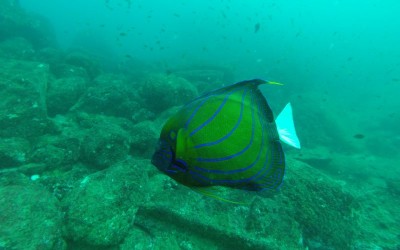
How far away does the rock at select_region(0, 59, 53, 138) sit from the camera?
4945 mm

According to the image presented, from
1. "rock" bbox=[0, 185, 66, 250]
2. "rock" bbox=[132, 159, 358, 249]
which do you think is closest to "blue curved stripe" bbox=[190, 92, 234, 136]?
"rock" bbox=[132, 159, 358, 249]

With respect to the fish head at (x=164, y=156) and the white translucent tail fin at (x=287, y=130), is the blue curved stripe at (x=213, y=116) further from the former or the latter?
the white translucent tail fin at (x=287, y=130)

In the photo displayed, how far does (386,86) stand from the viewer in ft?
101

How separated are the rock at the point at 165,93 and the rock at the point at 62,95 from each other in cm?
243

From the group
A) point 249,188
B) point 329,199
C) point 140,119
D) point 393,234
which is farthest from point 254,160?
point 140,119

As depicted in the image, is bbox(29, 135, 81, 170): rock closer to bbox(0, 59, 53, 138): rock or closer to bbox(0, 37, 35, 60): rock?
bbox(0, 59, 53, 138): rock

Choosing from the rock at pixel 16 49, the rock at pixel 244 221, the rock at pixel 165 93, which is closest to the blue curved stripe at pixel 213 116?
the rock at pixel 244 221

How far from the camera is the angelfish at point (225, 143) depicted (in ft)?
2.15

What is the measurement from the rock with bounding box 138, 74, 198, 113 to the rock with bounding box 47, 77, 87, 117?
7.97 feet

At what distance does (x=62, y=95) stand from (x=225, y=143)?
8316 millimetres

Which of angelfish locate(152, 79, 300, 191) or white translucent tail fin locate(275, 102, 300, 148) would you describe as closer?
angelfish locate(152, 79, 300, 191)

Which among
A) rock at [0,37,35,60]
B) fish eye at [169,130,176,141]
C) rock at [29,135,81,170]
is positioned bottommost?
rock at [0,37,35,60]

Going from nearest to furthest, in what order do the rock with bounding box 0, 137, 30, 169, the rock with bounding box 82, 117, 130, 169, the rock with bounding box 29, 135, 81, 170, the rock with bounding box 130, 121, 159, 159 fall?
the rock with bounding box 0, 137, 30, 169 → the rock with bounding box 29, 135, 81, 170 → the rock with bounding box 82, 117, 130, 169 → the rock with bounding box 130, 121, 159, 159

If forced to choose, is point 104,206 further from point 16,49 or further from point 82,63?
point 16,49
